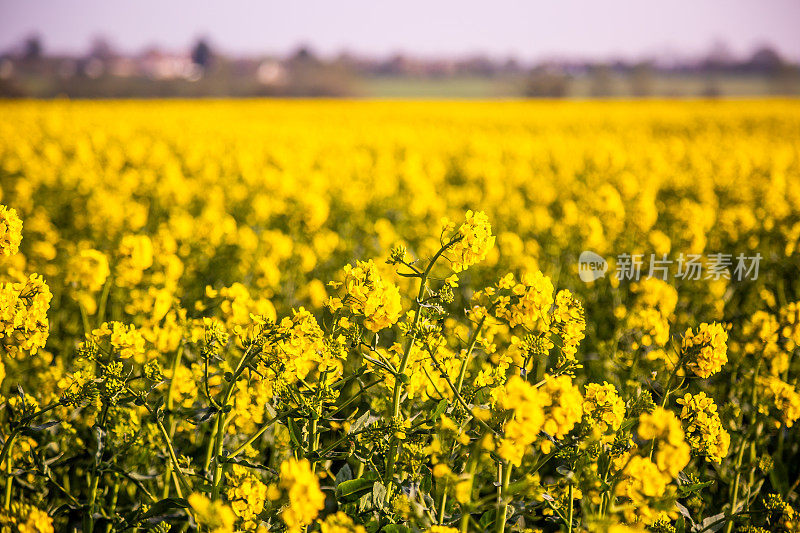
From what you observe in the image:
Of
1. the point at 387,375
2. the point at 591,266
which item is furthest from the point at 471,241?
the point at 591,266

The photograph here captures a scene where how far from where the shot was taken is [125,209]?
521cm

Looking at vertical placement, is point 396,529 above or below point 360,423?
below

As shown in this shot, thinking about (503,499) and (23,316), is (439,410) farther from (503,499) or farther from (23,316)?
(23,316)

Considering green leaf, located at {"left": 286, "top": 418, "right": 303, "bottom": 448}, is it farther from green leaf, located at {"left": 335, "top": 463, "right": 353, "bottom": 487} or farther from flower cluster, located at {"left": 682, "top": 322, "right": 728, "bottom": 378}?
flower cluster, located at {"left": 682, "top": 322, "right": 728, "bottom": 378}

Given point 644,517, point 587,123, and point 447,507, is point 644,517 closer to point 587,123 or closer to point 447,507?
point 447,507

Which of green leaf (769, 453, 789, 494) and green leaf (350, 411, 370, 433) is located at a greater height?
green leaf (350, 411, 370, 433)

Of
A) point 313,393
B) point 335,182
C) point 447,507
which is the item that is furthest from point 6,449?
point 335,182

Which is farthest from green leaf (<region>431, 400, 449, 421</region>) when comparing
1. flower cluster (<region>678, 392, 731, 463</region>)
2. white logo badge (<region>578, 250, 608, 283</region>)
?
white logo badge (<region>578, 250, 608, 283</region>)

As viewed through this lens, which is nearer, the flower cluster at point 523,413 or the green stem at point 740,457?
the flower cluster at point 523,413

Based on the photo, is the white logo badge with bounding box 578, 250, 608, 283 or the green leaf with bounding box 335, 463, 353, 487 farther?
the white logo badge with bounding box 578, 250, 608, 283

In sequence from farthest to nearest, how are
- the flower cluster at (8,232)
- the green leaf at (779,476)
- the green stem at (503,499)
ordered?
the green leaf at (779,476) < the flower cluster at (8,232) < the green stem at (503,499)

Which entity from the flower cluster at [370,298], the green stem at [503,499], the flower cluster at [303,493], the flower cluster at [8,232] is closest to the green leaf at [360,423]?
the flower cluster at [370,298]

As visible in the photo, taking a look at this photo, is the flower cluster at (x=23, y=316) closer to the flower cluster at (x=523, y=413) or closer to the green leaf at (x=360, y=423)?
the green leaf at (x=360, y=423)

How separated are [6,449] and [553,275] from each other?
3.37 meters
